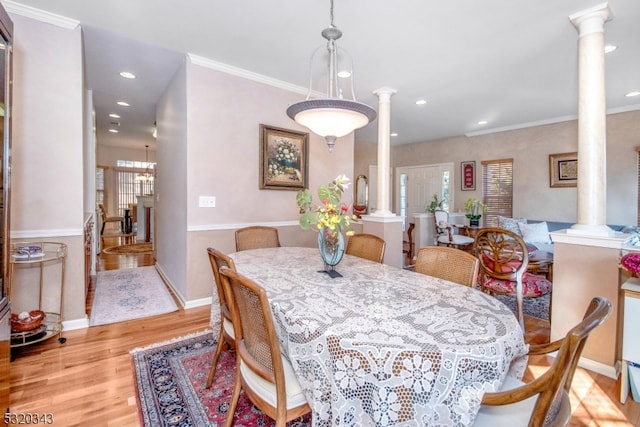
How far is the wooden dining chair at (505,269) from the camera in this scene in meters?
2.62

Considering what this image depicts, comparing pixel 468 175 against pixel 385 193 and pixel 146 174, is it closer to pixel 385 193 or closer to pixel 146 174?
pixel 385 193

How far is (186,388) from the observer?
1.85 metres

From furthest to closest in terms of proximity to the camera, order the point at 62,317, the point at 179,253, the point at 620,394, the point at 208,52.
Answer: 1. the point at 179,253
2. the point at 208,52
3. the point at 62,317
4. the point at 620,394

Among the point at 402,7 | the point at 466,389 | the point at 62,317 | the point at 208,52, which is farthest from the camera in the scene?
the point at 208,52

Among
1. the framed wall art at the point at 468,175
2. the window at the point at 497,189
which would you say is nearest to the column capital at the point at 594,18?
the window at the point at 497,189

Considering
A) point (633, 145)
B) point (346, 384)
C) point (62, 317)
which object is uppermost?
point (633, 145)

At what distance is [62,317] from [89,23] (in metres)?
2.53

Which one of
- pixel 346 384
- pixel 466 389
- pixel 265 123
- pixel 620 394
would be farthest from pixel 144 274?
pixel 620 394

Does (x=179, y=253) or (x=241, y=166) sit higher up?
(x=241, y=166)

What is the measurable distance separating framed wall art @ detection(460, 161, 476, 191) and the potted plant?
0.26 metres

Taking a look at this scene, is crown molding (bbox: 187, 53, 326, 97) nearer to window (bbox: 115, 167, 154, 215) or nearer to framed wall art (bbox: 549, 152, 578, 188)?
framed wall art (bbox: 549, 152, 578, 188)

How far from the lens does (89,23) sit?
8.52ft

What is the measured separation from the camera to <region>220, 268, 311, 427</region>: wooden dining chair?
1086mm

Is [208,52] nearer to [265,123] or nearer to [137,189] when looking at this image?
[265,123]
